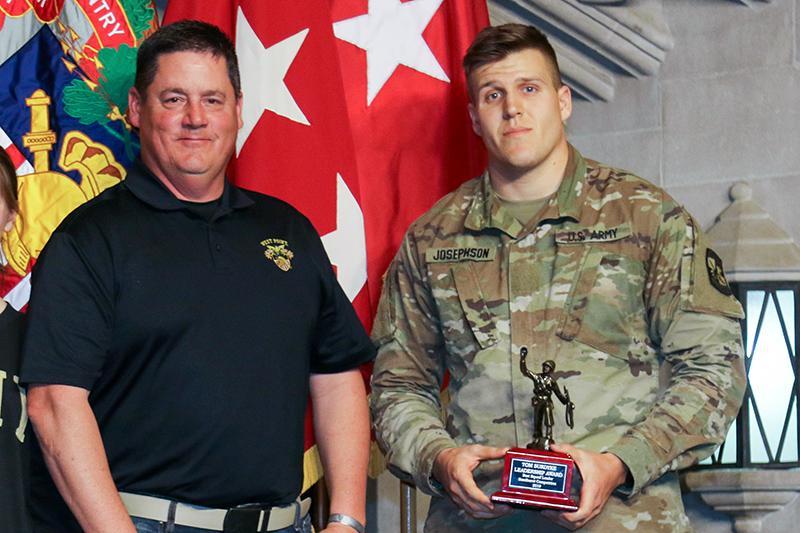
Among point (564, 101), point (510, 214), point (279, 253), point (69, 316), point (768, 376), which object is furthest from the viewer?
point (768, 376)

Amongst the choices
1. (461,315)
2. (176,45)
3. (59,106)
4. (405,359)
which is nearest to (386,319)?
(405,359)

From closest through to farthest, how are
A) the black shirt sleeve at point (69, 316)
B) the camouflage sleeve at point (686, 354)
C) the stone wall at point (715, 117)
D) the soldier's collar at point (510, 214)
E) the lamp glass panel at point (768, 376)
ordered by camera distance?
the black shirt sleeve at point (69, 316) → the camouflage sleeve at point (686, 354) → the soldier's collar at point (510, 214) → the lamp glass panel at point (768, 376) → the stone wall at point (715, 117)

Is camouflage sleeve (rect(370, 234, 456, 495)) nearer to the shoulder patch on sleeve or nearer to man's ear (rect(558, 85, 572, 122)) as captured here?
man's ear (rect(558, 85, 572, 122))

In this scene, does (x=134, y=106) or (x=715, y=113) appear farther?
(x=715, y=113)

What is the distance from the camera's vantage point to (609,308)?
2461mm

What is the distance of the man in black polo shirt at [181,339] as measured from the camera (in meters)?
2.15

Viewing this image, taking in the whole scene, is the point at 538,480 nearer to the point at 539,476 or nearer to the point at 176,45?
the point at 539,476

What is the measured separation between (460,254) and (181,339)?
66cm

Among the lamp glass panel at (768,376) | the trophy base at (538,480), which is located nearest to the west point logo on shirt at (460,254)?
the trophy base at (538,480)

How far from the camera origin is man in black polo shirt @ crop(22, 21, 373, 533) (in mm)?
2150

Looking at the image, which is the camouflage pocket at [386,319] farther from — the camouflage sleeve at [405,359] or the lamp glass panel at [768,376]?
the lamp glass panel at [768,376]

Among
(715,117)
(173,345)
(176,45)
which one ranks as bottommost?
(173,345)

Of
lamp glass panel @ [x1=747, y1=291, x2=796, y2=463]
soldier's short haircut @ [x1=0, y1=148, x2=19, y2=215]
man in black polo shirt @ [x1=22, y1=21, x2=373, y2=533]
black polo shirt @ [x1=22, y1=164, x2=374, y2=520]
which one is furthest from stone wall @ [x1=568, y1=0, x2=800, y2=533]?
soldier's short haircut @ [x1=0, y1=148, x2=19, y2=215]

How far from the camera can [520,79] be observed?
2623 mm
